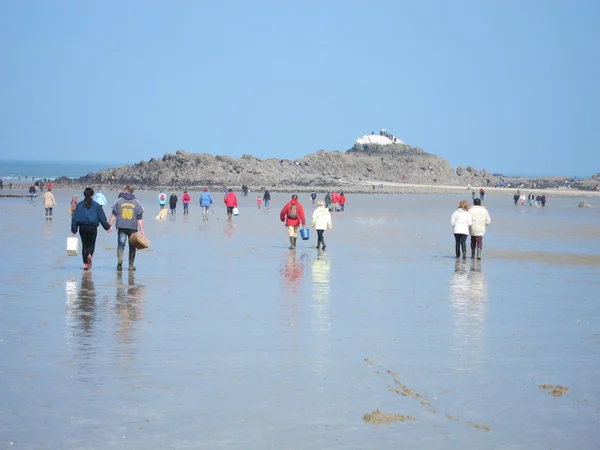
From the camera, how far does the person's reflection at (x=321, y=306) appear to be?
1070cm

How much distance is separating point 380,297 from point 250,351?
5055 mm

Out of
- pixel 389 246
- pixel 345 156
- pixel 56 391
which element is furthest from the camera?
pixel 345 156

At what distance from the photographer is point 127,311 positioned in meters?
13.3

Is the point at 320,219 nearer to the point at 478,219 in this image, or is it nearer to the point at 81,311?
the point at 478,219

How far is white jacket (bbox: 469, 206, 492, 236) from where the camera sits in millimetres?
21672

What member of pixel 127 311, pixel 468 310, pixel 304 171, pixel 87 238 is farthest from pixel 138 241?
pixel 304 171

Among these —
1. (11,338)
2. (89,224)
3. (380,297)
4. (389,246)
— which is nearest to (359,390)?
(11,338)

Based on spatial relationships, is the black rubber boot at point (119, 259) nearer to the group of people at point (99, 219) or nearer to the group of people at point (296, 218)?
the group of people at point (99, 219)

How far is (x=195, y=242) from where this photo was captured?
2645 centimetres

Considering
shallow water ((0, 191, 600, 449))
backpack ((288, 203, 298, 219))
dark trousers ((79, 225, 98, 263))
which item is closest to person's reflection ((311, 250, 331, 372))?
shallow water ((0, 191, 600, 449))

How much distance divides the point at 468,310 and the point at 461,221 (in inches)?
301

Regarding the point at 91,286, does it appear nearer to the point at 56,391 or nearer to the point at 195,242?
the point at 56,391

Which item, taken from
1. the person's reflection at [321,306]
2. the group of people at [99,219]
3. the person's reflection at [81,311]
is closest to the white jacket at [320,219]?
the person's reflection at [321,306]

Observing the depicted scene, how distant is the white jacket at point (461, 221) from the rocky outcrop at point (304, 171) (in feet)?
259
